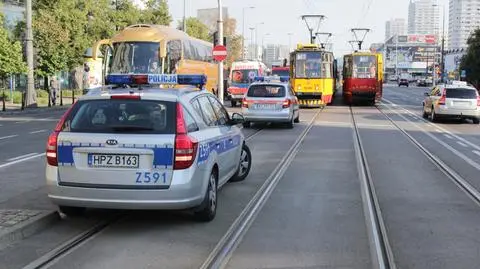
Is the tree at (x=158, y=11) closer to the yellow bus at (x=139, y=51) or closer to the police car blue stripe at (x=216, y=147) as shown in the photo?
the yellow bus at (x=139, y=51)

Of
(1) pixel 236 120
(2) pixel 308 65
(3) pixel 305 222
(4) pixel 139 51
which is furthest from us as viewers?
(2) pixel 308 65

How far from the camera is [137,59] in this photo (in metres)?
23.8

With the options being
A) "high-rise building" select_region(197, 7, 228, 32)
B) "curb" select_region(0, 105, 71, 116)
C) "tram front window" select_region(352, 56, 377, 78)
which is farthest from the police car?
"high-rise building" select_region(197, 7, 228, 32)

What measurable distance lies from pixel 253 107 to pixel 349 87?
1743 cm

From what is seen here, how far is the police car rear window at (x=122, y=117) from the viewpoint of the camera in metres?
6.81

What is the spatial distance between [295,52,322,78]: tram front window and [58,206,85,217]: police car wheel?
26209 millimetres

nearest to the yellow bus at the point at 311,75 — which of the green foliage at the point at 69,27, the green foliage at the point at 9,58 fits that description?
the green foliage at the point at 9,58

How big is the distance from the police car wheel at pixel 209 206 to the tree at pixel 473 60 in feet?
190

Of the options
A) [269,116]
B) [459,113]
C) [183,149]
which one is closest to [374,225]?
[183,149]

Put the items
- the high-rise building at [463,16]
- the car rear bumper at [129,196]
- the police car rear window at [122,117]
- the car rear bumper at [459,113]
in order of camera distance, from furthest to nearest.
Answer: the high-rise building at [463,16]
the car rear bumper at [459,113]
the police car rear window at [122,117]
the car rear bumper at [129,196]

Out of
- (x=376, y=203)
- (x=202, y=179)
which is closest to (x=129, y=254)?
(x=202, y=179)

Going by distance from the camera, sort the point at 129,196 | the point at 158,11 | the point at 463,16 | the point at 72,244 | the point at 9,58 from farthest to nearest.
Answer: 1. the point at 463,16
2. the point at 158,11
3. the point at 9,58
4. the point at 129,196
5. the point at 72,244

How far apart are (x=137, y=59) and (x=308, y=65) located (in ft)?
39.5

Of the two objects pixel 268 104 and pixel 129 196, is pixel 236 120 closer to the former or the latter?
pixel 129 196
